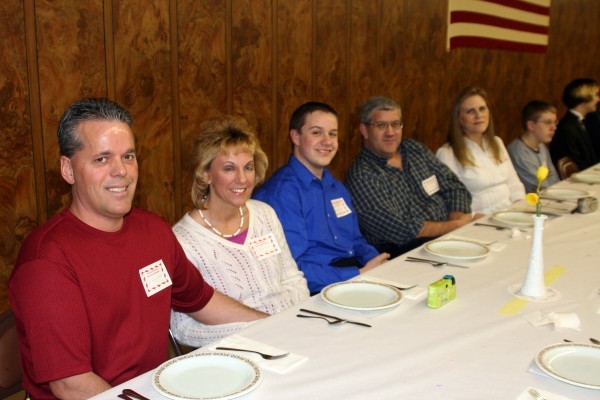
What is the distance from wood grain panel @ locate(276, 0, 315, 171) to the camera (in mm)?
4094

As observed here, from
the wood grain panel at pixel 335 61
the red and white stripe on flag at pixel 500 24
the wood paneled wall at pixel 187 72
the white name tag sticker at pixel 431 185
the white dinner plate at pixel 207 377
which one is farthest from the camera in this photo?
the red and white stripe on flag at pixel 500 24

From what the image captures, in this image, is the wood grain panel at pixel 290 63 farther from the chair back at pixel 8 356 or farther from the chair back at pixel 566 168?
the chair back at pixel 8 356

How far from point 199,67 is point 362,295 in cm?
205

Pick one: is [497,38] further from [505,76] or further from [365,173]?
[365,173]

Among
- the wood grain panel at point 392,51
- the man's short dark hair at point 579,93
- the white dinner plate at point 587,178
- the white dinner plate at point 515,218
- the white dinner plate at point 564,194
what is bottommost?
the white dinner plate at point 515,218

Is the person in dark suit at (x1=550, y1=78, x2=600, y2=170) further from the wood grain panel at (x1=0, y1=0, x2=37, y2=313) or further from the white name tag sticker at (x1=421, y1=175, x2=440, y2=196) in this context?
the wood grain panel at (x1=0, y1=0, x2=37, y2=313)

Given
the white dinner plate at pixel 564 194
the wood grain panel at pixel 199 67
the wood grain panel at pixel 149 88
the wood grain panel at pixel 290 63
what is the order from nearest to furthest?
the wood grain panel at pixel 149 88 → the wood grain panel at pixel 199 67 → the white dinner plate at pixel 564 194 → the wood grain panel at pixel 290 63

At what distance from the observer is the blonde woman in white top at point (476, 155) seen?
4.19m

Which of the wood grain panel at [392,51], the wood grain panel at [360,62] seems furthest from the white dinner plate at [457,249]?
the wood grain panel at [392,51]

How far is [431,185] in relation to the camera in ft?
12.7

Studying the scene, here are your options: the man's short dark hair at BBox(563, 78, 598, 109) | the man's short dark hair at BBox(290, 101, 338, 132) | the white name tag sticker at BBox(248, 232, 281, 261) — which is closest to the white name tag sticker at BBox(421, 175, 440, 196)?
the man's short dark hair at BBox(290, 101, 338, 132)

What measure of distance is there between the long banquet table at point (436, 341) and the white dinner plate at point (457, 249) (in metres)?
0.09

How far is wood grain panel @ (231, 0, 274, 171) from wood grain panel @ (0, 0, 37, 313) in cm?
134

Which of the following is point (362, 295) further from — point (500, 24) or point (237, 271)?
point (500, 24)
